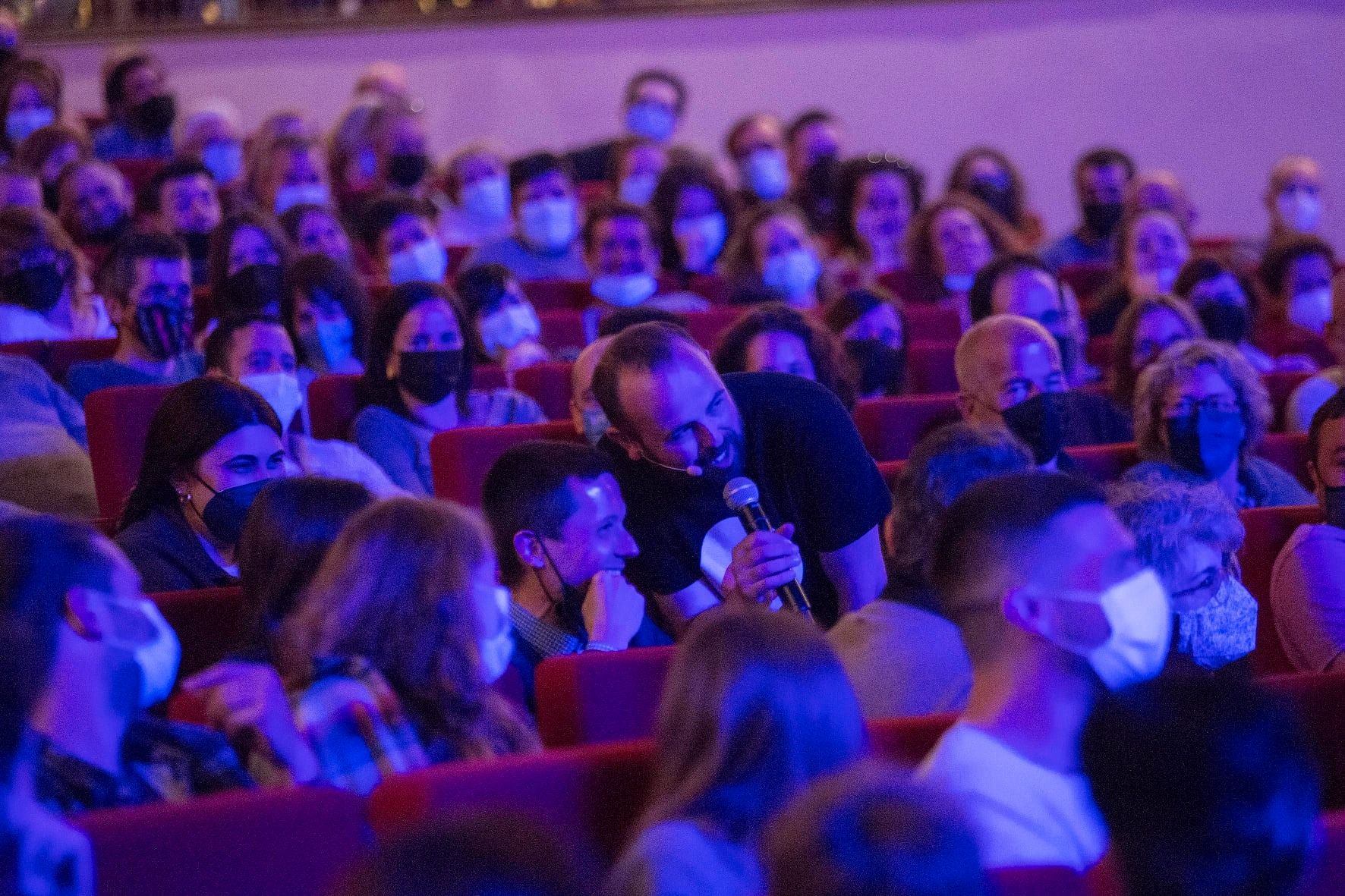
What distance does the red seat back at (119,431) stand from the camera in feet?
8.07

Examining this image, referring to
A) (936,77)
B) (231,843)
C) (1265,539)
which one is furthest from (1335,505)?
(936,77)

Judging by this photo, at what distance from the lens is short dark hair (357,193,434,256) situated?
3.85 metres

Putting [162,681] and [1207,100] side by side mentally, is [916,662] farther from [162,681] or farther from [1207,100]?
[1207,100]

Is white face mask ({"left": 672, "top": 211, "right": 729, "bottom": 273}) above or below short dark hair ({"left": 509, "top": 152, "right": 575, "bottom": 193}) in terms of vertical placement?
below

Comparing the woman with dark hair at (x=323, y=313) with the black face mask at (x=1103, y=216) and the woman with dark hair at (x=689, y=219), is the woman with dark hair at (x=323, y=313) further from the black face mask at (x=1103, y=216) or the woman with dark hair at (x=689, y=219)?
the black face mask at (x=1103, y=216)

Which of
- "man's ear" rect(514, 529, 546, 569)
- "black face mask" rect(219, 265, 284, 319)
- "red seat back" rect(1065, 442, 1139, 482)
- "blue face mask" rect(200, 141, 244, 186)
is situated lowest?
"red seat back" rect(1065, 442, 1139, 482)

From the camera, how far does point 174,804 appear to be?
1.16m

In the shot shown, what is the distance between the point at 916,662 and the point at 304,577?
61 cm

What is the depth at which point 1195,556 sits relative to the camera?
1.75 metres

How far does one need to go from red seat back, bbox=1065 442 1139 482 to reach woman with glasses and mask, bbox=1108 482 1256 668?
77 cm

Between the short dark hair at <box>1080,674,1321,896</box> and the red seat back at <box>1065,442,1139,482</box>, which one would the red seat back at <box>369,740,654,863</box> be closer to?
the short dark hair at <box>1080,674,1321,896</box>

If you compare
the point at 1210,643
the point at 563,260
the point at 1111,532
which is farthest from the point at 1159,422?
the point at 563,260

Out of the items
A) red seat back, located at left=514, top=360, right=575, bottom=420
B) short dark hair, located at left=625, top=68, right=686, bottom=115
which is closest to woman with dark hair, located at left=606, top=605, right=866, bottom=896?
red seat back, located at left=514, top=360, right=575, bottom=420

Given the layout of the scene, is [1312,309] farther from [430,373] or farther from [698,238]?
[430,373]
